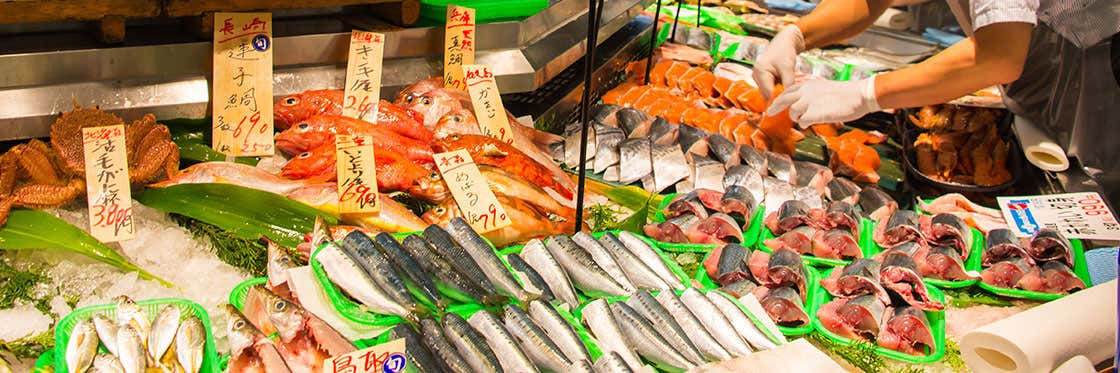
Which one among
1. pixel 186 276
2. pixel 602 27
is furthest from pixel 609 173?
pixel 186 276

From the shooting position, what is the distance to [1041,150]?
3.95m

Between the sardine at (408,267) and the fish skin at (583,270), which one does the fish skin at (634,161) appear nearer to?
the fish skin at (583,270)

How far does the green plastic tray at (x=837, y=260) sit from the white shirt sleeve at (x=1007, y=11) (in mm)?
946

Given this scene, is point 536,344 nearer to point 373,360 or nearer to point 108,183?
point 373,360

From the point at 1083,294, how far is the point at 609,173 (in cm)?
189

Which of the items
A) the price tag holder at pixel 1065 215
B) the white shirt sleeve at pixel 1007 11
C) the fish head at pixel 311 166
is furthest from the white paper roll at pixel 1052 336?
the fish head at pixel 311 166

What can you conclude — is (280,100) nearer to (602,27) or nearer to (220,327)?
(220,327)

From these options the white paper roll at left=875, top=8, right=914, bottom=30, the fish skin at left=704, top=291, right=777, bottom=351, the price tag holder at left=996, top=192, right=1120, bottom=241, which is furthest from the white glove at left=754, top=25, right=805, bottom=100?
the fish skin at left=704, top=291, right=777, bottom=351

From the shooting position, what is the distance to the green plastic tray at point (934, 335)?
2.61m

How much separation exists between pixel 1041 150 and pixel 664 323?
2555 millimetres

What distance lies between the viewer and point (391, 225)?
9.47ft

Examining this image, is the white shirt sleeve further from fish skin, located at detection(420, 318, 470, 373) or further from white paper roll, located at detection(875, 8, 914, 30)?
white paper roll, located at detection(875, 8, 914, 30)

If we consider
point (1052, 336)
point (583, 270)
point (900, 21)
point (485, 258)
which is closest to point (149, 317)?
point (485, 258)

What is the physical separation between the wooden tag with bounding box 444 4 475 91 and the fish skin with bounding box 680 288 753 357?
1433 mm
